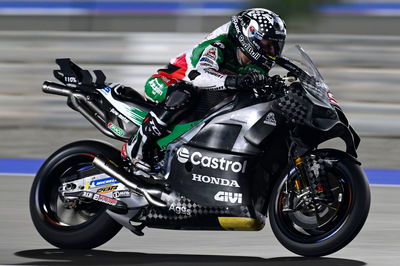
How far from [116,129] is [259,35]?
3.88 ft

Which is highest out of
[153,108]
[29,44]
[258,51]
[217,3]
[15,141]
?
[258,51]

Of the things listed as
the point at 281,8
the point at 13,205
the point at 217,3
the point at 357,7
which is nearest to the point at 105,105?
the point at 13,205

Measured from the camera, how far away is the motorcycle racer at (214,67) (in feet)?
21.6

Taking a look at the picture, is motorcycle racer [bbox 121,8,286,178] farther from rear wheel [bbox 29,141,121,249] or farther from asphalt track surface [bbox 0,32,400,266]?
asphalt track surface [bbox 0,32,400,266]

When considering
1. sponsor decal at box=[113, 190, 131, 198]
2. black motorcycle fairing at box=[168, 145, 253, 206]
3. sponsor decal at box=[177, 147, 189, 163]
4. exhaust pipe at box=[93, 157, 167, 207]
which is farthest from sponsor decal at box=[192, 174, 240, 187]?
sponsor decal at box=[113, 190, 131, 198]

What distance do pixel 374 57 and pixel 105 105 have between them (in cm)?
545

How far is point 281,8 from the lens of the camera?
1869cm

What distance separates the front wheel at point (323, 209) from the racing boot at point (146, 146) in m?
0.81

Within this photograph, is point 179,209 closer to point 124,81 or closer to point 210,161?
point 210,161

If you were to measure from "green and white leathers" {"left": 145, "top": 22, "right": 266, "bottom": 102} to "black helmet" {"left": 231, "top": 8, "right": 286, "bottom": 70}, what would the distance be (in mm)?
88

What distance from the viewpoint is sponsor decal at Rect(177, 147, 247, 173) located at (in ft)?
21.4

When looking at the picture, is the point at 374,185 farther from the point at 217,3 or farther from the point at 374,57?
the point at 217,3

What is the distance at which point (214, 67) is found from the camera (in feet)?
21.6

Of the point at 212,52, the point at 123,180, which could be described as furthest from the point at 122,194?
the point at 212,52
